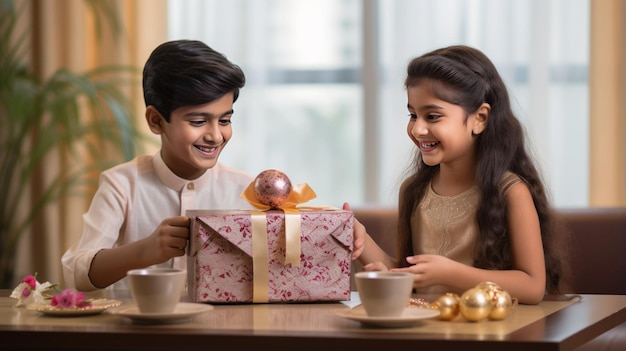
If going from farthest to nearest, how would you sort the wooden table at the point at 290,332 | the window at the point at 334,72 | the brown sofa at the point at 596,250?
the window at the point at 334,72 → the brown sofa at the point at 596,250 → the wooden table at the point at 290,332

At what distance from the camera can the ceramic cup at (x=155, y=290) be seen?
1.24 metres

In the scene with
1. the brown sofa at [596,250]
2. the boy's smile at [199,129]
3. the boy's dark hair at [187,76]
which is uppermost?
the boy's dark hair at [187,76]

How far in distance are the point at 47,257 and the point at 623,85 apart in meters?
2.23

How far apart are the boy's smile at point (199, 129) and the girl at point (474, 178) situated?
32 centimetres

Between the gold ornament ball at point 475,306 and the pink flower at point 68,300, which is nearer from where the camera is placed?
the gold ornament ball at point 475,306

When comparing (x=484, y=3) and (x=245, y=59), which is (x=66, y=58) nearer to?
(x=245, y=59)

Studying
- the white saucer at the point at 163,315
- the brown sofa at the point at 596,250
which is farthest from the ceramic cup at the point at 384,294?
the brown sofa at the point at 596,250

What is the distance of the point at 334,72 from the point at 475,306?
2.37 meters

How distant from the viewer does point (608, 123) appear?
3145 millimetres

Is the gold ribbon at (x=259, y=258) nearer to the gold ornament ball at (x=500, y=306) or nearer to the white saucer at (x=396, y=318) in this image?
the white saucer at (x=396, y=318)

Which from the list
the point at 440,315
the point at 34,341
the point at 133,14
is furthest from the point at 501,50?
the point at 34,341

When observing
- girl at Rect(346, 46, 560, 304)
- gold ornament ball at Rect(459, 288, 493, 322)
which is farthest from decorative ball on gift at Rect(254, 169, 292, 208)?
gold ornament ball at Rect(459, 288, 493, 322)

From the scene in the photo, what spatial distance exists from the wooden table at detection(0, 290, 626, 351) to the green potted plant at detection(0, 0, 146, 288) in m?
2.10

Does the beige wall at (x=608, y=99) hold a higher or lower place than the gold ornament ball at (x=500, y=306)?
higher
